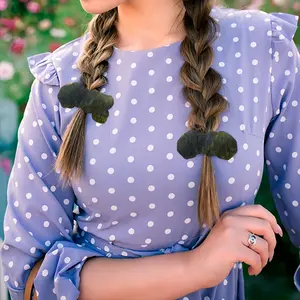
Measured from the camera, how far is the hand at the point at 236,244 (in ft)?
3.89

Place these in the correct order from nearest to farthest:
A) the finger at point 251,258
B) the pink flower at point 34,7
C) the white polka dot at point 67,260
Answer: the finger at point 251,258 → the white polka dot at point 67,260 → the pink flower at point 34,7

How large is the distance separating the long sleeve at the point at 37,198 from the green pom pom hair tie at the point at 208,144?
0.31m

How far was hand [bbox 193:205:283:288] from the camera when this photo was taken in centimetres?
119

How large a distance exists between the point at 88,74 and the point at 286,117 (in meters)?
0.46

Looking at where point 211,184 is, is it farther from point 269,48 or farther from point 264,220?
point 269,48

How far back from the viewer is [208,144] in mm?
1202

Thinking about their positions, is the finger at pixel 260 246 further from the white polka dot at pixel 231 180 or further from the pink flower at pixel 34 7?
the pink flower at pixel 34 7

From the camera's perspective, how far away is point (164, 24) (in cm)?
134

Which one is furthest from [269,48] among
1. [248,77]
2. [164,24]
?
[164,24]

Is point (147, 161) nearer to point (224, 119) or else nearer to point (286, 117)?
point (224, 119)

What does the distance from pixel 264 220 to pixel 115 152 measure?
0.34 meters

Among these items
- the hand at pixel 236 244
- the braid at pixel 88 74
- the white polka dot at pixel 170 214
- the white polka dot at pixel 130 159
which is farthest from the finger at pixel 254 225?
the braid at pixel 88 74

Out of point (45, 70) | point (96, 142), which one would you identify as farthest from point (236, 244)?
point (45, 70)

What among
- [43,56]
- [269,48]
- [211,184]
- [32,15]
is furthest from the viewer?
[32,15]
